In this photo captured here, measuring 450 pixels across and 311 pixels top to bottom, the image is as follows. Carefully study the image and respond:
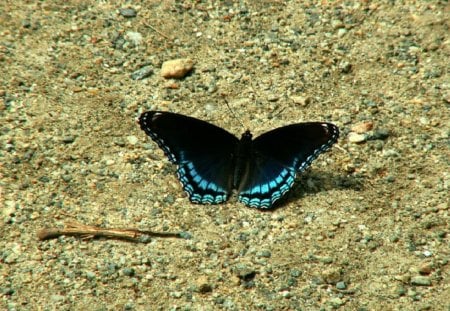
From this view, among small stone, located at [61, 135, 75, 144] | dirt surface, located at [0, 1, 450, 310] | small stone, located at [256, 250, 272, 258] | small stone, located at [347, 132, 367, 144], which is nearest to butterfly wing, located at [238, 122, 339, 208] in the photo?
dirt surface, located at [0, 1, 450, 310]

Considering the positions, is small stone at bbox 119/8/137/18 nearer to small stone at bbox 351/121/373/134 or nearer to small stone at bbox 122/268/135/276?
small stone at bbox 351/121/373/134

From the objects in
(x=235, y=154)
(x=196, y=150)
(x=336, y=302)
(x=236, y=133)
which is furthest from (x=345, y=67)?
(x=336, y=302)

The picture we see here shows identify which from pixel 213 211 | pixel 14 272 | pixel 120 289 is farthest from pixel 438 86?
pixel 14 272

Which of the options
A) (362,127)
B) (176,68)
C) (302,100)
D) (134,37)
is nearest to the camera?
(362,127)

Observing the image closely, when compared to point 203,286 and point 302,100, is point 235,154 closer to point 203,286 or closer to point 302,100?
point 302,100

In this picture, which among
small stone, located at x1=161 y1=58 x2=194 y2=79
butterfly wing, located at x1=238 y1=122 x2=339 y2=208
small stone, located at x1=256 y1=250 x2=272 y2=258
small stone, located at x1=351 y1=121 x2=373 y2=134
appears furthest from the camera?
small stone, located at x1=161 y1=58 x2=194 y2=79

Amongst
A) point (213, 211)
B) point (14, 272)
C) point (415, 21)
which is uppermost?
point (415, 21)

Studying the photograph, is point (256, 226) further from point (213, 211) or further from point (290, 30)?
point (290, 30)

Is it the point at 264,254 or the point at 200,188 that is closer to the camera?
the point at 264,254
